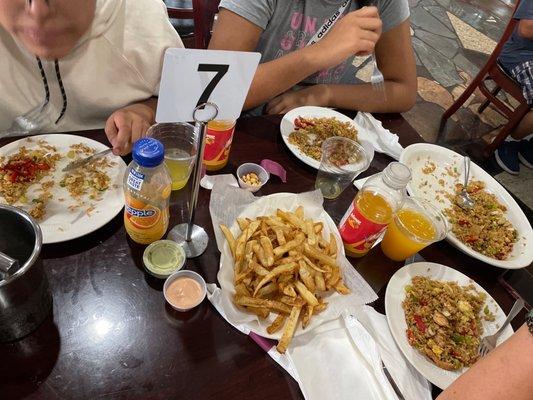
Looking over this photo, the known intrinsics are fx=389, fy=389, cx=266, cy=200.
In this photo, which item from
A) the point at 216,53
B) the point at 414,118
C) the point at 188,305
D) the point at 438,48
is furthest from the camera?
the point at 438,48

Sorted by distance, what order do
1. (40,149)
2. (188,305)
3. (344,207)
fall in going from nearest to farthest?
(188,305) < (40,149) < (344,207)

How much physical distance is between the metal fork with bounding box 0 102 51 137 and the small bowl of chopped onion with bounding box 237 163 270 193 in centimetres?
84

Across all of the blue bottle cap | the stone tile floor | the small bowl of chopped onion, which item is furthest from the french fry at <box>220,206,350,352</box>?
the stone tile floor

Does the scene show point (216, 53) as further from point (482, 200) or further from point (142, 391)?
point (482, 200)

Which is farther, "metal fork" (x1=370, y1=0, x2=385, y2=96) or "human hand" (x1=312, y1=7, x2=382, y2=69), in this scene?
"metal fork" (x1=370, y1=0, x2=385, y2=96)

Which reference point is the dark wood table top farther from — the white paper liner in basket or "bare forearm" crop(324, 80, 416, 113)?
"bare forearm" crop(324, 80, 416, 113)

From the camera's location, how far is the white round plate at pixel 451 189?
1.45m

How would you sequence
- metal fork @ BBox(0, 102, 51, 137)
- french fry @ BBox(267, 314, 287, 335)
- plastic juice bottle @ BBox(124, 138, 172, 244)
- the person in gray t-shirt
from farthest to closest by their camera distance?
the person in gray t-shirt
metal fork @ BBox(0, 102, 51, 137)
french fry @ BBox(267, 314, 287, 335)
plastic juice bottle @ BBox(124, 138, 172, 244)

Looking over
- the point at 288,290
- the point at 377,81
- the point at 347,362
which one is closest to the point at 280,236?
the point at 288,290

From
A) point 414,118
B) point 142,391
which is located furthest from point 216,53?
point 414,118

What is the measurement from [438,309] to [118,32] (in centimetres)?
154

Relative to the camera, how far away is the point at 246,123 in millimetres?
1744

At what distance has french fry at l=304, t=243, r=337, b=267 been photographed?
116cm

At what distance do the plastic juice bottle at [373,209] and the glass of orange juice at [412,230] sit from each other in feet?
0.22
